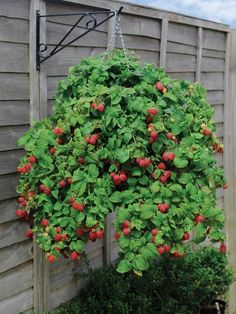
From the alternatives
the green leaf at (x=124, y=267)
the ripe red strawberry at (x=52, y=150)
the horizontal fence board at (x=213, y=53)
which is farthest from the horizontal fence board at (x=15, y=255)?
the horizontal fence board at (x=213, y=53)

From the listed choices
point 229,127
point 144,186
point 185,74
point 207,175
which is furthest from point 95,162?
point 229,127

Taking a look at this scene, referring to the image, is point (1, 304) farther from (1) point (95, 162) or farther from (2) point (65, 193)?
(1) point (95, 162)

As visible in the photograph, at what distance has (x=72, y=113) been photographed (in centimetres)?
309

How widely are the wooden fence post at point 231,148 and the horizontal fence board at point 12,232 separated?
303cm

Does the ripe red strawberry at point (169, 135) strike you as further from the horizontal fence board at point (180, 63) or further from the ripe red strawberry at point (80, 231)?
the horizontal fence board at point (180, 63)

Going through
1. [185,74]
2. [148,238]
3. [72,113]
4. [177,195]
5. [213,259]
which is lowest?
[213,259]

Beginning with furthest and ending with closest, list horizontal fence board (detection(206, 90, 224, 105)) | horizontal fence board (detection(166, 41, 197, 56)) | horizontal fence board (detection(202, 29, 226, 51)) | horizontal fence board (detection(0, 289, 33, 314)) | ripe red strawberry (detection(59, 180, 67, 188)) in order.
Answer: horizontal fence board (detection(206, 90, 224, 105)) → horizontal fence board (detection(202, 29, 226, 51)) → horizontal fence board (detection(166, 41, 197, 56)) → horizontal fence board (detection(0, 289, 33, 314)) → ripe red strawberry (detection(59, 180, 67, 188))

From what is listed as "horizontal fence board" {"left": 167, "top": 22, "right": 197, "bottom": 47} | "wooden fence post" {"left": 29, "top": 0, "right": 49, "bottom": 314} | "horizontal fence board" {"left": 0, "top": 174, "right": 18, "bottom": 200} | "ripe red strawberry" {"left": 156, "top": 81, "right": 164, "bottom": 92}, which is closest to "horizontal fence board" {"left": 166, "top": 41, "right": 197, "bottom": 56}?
"horizontal fence board" {"left": 167, "top": 22, "right": 197, "bottom": 47}

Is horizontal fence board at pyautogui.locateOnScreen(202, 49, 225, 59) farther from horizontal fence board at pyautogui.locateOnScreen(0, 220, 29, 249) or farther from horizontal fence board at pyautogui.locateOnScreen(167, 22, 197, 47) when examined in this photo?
horizontal fence board at pyautogui.locateOnScreen(0, 220, 29, 249)

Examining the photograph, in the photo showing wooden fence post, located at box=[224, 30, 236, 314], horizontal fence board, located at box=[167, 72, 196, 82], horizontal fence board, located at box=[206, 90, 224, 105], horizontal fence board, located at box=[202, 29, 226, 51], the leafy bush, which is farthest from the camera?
wooden fence post, located at box=[224, 30, 236, 314]

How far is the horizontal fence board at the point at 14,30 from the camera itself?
130 inches

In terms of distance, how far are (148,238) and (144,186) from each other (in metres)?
0.25

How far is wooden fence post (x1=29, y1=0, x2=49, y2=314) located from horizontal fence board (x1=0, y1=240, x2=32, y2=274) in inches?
1.7

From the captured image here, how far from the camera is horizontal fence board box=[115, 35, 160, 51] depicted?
172 inches
